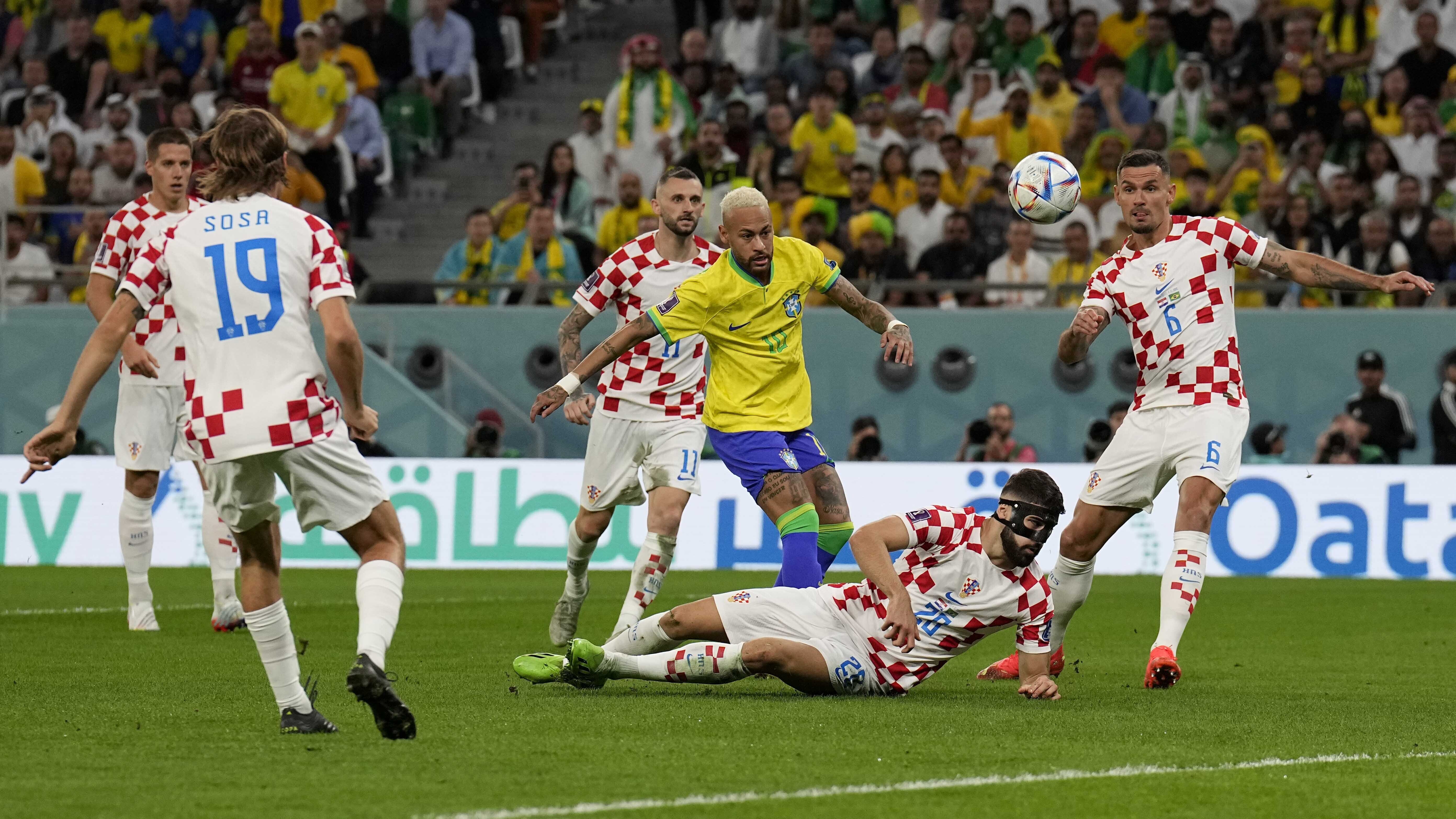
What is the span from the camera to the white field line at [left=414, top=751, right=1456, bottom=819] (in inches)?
202

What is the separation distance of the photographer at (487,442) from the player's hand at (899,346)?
28.3 feet

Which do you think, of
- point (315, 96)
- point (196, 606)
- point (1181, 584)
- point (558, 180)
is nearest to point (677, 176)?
point (1181, 584)

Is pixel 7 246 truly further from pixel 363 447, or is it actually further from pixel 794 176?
pixel 794 176

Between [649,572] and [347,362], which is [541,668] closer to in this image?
[649,572]

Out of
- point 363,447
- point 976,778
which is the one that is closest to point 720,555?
point 363,447

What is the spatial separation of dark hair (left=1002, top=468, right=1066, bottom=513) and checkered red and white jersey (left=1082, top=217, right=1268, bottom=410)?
1.46m

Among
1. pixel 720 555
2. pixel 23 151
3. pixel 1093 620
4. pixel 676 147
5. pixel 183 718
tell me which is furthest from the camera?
pixel 23 151

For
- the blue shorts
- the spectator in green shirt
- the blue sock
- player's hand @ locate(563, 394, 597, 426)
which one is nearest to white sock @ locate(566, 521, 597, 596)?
player's hand @ locate(563, 394, 597, 426)

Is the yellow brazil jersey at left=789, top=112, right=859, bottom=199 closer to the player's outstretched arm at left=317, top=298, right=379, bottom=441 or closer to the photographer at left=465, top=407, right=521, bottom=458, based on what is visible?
the photographer at left=465, top=407, right=521, bottom=458

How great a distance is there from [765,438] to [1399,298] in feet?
32.3

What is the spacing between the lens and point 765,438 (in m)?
9.11

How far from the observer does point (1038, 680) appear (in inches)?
310

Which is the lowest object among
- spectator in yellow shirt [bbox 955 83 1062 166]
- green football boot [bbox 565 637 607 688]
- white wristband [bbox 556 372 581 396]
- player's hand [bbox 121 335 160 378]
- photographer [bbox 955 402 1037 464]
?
photographer [bbox 955 402 1037 464]

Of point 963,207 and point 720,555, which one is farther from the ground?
point 963,207
